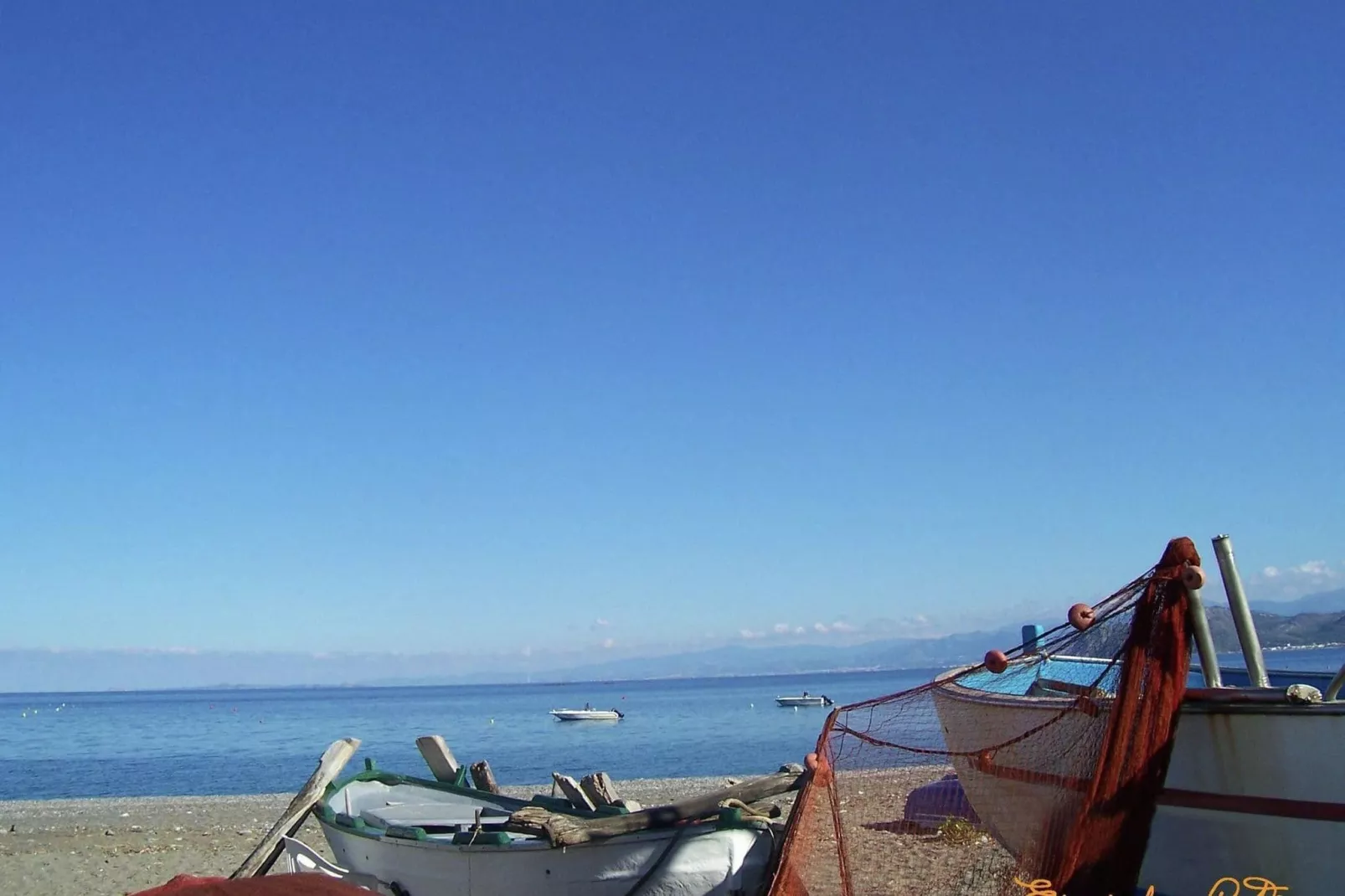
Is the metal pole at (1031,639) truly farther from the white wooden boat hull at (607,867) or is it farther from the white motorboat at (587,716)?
the white motorboat at (587,716)

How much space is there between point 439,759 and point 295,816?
238 cm

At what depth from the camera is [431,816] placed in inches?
520

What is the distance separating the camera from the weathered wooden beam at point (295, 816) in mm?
12641

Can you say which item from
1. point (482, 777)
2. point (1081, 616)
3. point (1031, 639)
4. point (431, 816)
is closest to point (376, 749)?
point (482, 777)

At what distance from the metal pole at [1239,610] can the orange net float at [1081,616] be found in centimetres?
117

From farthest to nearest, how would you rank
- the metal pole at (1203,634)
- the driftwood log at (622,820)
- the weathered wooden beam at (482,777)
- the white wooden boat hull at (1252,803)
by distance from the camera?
the weathered wooden beam at (482,777), the driftwood log at (622,820), the metal pole at (1203,634), the white wooden boat hull at (1252,803)

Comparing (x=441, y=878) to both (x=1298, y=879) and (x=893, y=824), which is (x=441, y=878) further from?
(x=1298, y=879)

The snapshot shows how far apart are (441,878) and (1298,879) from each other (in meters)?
7.47

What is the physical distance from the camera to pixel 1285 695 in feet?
26.3

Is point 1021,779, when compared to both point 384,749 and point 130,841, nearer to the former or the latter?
point 130,841

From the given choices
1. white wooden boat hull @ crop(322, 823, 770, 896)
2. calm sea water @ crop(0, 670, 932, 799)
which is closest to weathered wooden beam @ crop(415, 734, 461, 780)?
white wooden boat hull @ crop(322, 823, 770, 896)

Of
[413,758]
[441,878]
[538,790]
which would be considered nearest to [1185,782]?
[441,878]

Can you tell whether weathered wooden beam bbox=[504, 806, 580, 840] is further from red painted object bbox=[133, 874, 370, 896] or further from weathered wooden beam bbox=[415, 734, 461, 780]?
weathered wooden beam bbox=[415, 734, 461, 780]

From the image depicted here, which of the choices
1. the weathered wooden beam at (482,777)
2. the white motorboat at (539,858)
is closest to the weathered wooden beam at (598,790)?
the white motorboat at (539,858)
